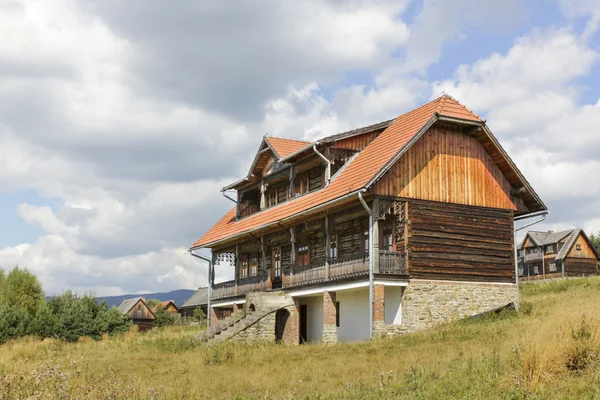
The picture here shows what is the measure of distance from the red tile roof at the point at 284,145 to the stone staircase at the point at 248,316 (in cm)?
699

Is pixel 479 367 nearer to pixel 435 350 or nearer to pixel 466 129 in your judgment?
pixel 435 350

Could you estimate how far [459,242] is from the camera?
27.5m

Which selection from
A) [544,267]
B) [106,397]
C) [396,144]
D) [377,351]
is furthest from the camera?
[544,267]

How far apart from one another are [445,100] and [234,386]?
58.2 feet

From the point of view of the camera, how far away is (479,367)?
13250 mm

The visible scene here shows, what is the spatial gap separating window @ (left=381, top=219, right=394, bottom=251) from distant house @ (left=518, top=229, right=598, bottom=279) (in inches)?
1964

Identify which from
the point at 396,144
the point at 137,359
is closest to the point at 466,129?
the point at 396,144

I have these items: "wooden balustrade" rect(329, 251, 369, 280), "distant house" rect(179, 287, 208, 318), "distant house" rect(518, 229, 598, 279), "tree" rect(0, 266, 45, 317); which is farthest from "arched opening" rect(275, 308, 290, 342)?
"distant house" rect(518, 229, 598, 279)

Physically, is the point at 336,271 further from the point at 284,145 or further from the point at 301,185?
the point at 284,145

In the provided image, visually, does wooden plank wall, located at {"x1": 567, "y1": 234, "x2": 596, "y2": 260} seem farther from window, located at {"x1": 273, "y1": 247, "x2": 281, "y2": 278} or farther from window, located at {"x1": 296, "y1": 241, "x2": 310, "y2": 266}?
window, located at {"x1": 296, "y1": 241, "x2": 310, "y2": 266}

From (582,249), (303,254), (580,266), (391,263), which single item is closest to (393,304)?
(391,263)

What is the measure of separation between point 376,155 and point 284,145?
841 cm

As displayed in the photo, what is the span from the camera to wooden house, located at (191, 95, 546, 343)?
2588 centimetres

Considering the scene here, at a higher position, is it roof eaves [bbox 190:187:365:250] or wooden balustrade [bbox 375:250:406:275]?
roof eaves [bbox 190:187:365:250]
